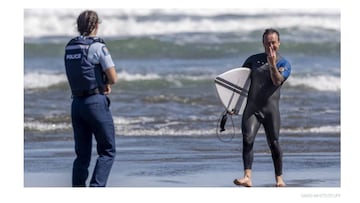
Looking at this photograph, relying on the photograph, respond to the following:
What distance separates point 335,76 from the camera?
18.2 m

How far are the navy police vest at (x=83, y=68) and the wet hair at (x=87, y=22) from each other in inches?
3.3

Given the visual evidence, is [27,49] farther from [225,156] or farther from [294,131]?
[225,156]

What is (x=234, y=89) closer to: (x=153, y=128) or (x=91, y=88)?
(x=91, y=88)

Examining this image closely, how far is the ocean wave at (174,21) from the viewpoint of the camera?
22.1 meters

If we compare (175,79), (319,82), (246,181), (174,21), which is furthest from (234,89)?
(174,21)

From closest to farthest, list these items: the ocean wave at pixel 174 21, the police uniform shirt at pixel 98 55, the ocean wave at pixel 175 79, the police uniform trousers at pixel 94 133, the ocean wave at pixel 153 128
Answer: the police uniform shirt at pixel 98 55 → the police uniform trousers at pixel 94 133 → the ocean wave at pixel 153 128 → the ocean wave at pixel 175 79 → the ocean wave at pixel 174 21

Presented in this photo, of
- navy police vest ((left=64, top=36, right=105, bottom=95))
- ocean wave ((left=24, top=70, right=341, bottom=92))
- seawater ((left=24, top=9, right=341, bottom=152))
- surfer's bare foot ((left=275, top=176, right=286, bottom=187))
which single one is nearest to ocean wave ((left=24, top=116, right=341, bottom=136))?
seawater ((left=24, top=9, right=341, bottom=152))

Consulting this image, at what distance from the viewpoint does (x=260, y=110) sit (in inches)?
364

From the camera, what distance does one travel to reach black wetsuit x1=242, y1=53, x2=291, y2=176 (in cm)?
917

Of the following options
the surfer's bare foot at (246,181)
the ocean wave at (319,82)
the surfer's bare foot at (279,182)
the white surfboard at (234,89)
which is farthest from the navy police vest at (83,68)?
the ocean wave at (319,82)

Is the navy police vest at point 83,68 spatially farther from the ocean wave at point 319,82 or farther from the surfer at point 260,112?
the ocean wave at point 319,82
